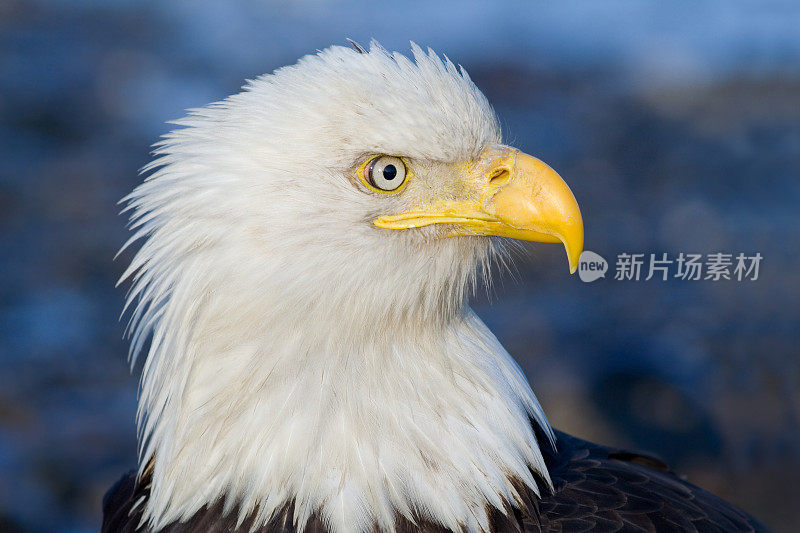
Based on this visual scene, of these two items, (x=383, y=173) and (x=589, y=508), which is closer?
(x=383, y=173)

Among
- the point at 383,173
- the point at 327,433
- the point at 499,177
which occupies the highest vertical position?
the point at 499,177

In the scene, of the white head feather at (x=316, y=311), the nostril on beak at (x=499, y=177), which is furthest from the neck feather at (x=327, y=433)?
the nostril on beak at (x=499, y=177)

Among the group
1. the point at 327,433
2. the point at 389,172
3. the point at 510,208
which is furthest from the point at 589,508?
the point at 389,172

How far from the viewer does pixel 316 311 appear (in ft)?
7.43

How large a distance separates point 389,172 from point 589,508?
116 centimetres

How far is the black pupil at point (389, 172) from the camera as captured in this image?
2.27m

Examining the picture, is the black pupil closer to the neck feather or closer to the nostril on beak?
the nostril on beak

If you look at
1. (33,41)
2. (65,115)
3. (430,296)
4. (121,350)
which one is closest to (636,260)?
(121,350)

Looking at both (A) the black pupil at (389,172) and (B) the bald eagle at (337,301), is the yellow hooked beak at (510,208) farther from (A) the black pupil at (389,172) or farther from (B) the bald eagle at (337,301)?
(A) the black pupil at (389,172)

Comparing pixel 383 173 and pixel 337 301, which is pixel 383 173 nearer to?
pixel 383 173

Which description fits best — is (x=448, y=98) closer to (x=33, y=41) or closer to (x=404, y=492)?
(x=404, y=492)

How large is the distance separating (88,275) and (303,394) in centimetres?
521

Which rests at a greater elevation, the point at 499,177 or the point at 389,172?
the point at 499,177

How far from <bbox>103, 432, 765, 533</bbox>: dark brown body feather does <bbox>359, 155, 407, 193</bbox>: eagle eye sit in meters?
0.91
